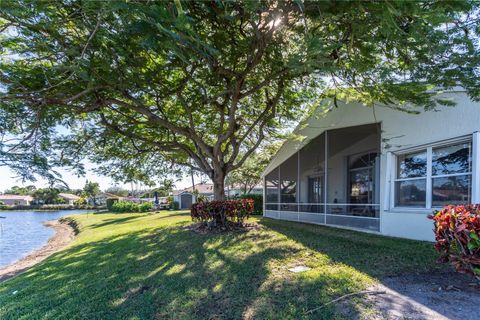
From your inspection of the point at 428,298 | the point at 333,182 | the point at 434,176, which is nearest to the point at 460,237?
the point at 428,298

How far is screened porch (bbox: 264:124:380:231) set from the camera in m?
10.7

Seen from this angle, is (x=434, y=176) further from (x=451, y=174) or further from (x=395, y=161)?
(x=395, y=161)

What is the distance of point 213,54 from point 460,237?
424 cm

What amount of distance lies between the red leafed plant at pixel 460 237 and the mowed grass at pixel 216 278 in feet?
3.70

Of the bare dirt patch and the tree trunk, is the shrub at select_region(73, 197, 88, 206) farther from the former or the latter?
the bare dirt patch

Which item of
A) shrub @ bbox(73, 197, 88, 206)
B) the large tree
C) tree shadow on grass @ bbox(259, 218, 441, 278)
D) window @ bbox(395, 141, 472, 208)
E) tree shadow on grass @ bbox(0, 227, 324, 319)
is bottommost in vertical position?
shrub @ bbox(73, 197, 88, 206)

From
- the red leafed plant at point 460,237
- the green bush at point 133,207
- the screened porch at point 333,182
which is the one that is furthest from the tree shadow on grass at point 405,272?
the green bush at point 133,207

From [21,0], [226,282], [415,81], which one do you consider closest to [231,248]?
[226,282]

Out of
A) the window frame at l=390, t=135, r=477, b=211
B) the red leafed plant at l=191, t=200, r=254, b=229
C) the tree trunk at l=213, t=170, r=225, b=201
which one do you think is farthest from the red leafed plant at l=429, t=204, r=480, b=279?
the tree trunk at l=213, t=170, r=225, b=201

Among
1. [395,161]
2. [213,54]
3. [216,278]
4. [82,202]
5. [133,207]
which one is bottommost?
[82,202]

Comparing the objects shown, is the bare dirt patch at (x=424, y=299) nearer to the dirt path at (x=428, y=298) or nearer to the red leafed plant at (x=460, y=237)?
the dirt path at (x=428, y=298)

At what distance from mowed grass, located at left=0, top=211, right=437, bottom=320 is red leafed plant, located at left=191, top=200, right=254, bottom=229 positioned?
1439 mm

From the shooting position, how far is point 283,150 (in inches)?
585

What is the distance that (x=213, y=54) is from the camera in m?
4.74
